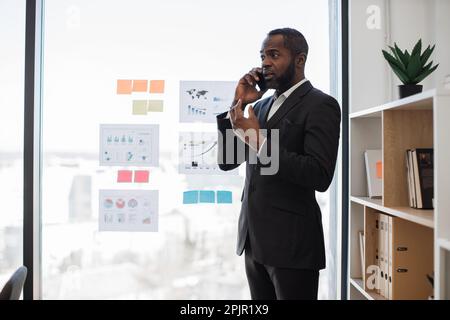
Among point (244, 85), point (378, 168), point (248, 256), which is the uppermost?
point (244, 85)

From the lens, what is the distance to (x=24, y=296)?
237 cm

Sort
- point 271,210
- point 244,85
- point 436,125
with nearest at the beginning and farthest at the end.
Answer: point 436,125 → point 271,210 → point 244,85

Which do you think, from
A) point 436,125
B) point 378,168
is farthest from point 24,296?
point 436,125

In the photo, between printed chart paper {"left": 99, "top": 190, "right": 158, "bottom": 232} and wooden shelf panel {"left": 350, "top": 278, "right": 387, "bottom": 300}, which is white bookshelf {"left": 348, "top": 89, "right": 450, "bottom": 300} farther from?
printed chart paper {"left": 99, "top": 190, "right": 158, "bottom": 232}

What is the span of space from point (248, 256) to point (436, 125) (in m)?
0.78

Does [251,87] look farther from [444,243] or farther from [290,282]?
[444,243]

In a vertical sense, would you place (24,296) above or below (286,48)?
below

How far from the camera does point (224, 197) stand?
2.40 meters

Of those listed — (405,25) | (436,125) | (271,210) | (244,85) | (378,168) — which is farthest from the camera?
(405,25)

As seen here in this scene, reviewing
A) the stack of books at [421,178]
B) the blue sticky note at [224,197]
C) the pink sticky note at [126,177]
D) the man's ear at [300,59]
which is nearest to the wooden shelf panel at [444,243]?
the stack of books at [421,178]

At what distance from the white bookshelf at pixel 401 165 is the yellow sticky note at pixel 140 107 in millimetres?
1182

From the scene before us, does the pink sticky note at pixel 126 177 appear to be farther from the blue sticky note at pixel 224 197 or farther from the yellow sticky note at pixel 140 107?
the blue sticky note at pixel 224 197

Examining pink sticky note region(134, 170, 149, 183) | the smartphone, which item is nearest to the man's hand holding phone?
the smartphone

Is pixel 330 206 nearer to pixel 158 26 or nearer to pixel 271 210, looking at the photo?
pixel 271 210
